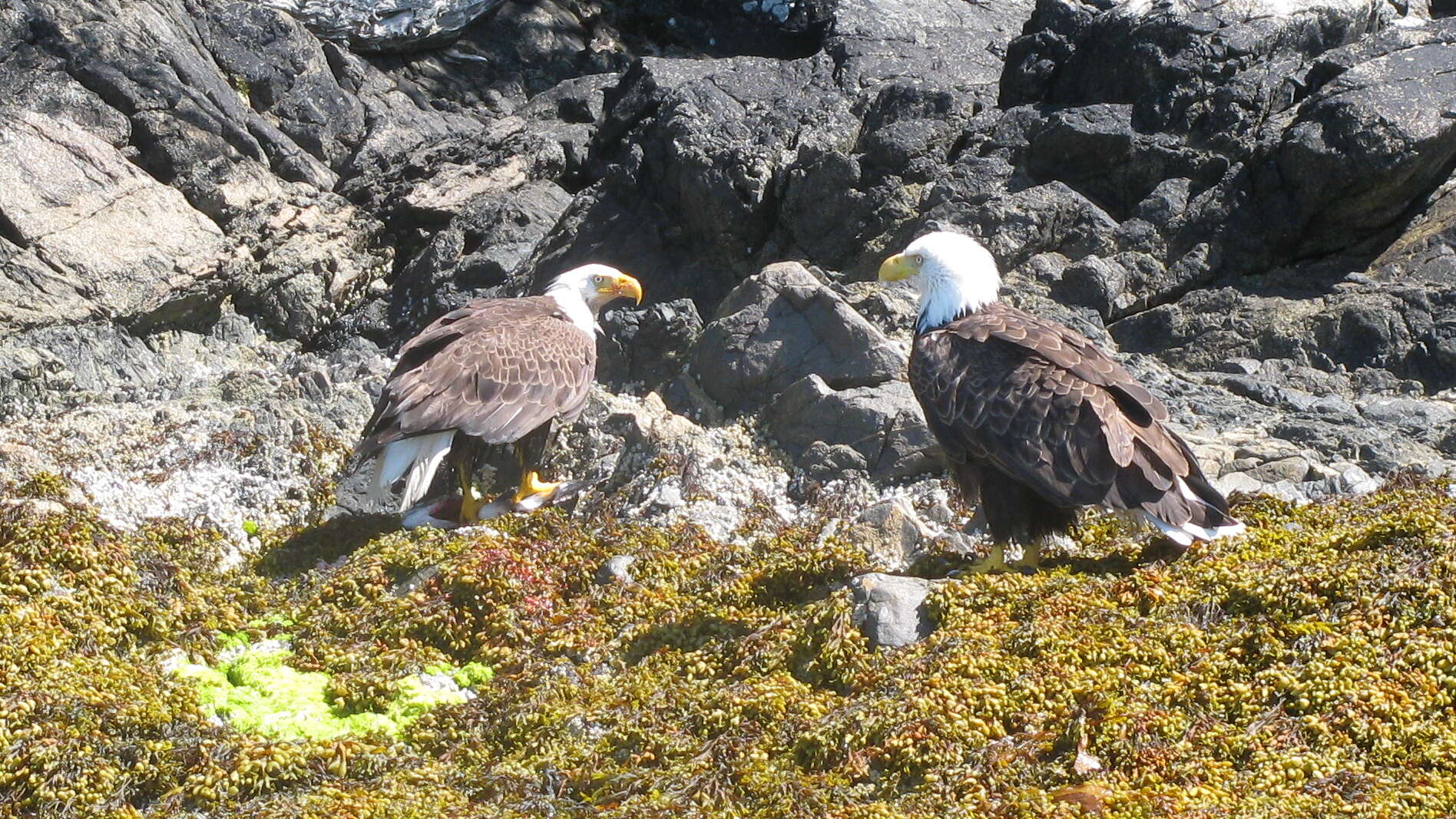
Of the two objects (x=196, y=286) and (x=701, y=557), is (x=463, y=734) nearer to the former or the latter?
(x=701, y=557)

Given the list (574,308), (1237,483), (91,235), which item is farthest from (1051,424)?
(91,235)

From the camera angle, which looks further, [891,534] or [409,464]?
[409,464]

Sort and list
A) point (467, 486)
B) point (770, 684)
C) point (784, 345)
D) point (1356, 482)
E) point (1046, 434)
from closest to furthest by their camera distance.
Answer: point (770, 684)
point (1046, 434)
point (1356, 482)
point (467, 486)
point (784, 345)

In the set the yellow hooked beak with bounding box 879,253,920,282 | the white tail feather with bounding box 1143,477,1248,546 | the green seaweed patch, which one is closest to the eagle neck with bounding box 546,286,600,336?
the yellow hooked beak with bounding box 879,253,920,282

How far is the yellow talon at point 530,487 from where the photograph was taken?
25.1ft

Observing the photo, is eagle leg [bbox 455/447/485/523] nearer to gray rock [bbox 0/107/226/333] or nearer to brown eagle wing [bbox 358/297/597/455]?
brown eagle wing [bbox 358/297/597/455]

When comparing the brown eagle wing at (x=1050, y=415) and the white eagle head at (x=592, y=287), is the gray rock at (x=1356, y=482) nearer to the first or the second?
the brown eagle wing at (x=1050, y=415)

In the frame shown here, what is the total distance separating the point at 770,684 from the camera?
4.93m

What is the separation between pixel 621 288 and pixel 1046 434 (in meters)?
3.66

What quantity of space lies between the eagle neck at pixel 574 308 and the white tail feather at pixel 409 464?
1.42 meters

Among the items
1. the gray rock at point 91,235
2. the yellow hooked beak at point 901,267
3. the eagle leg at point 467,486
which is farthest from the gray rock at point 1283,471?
the gray rock at point 91,235

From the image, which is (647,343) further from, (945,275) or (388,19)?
(388,19)

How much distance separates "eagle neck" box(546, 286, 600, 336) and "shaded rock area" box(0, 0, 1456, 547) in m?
0.49

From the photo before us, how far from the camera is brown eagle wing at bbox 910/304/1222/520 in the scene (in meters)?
5.64
